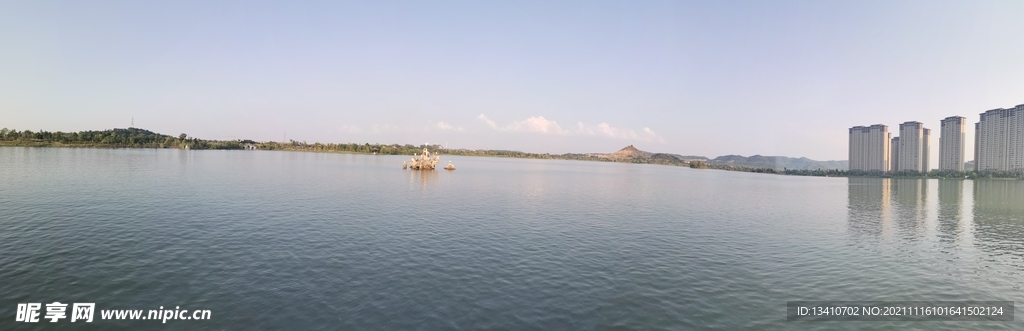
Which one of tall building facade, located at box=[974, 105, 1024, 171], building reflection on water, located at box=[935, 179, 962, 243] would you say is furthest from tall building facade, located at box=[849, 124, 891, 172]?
building reflection on water, located at box=[935, 179, 962, 243]

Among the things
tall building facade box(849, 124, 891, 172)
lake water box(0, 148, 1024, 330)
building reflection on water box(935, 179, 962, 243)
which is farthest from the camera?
tall building facade box(849, 124, 891, 172)

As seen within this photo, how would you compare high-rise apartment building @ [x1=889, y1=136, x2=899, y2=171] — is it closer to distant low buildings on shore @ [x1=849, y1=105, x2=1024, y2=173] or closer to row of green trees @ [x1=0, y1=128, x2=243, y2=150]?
distant low buildings on shore @ [x1=849, y1=105, x2=1024, y2=173]

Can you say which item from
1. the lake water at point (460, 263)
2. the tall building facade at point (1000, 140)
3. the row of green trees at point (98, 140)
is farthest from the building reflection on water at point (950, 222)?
the row of green trees at point (98, 140)

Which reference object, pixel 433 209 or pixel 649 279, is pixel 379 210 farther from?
pixel 649 279

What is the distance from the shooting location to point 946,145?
466 feet

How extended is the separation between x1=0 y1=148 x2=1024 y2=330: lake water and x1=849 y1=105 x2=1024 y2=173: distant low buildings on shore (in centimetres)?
12965

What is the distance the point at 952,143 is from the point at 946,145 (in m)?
2.47

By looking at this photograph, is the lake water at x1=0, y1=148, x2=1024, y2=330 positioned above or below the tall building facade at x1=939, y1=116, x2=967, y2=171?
below

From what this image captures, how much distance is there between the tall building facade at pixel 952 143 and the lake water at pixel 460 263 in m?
147

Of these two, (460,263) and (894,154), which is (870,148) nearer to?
(894,154)

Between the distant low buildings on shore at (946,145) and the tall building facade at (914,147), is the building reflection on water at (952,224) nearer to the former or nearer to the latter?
the distant low buildings on shore at (946,145)

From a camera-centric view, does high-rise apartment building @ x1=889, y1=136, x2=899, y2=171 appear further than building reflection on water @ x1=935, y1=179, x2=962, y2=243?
Yes

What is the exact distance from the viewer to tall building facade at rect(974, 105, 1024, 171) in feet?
378

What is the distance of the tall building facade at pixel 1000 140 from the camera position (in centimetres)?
11506
